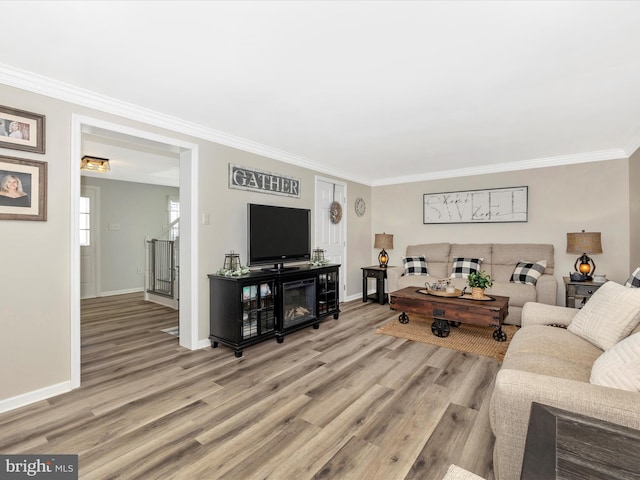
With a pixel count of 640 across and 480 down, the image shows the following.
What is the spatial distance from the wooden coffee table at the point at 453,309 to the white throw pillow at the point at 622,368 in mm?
1962

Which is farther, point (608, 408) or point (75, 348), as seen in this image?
point (75, 348)

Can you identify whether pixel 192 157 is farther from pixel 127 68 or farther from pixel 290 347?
pixel 290 347

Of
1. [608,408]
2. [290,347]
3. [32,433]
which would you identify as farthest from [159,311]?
[608,408]

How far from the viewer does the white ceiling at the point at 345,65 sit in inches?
65.1

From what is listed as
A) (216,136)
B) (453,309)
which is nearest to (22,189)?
(216,136)

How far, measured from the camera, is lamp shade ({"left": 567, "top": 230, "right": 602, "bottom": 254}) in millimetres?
3939

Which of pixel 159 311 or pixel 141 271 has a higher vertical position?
pixel 141 271

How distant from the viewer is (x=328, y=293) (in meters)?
4.39

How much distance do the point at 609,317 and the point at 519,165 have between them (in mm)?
3444

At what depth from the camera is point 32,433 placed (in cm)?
193

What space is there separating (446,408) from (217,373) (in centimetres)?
186

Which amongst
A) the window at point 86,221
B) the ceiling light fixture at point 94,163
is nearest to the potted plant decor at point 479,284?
the ceiling light fixture at point 94,163

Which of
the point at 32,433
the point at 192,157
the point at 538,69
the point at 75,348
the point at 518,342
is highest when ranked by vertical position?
the point at 538,69

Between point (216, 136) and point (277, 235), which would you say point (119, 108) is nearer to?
point (216, 136)
